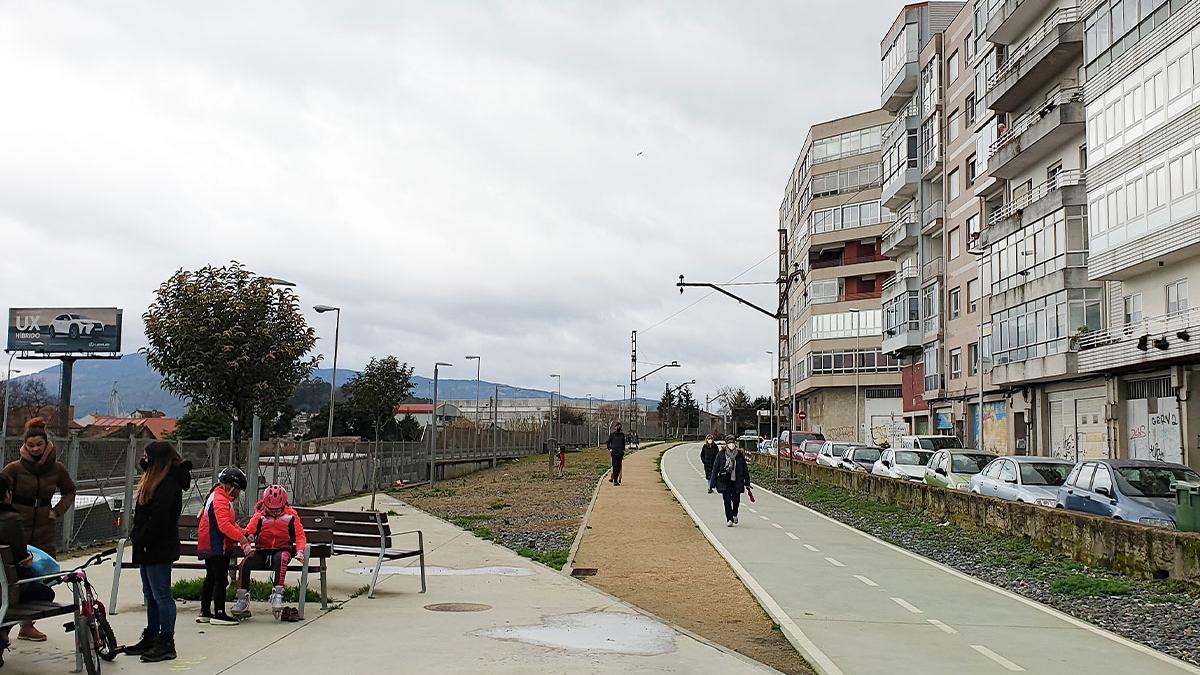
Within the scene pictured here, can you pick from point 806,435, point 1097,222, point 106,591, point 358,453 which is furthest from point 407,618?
point 806,435

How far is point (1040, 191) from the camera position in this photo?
42875mm

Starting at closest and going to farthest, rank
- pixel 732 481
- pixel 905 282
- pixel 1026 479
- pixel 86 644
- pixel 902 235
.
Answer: pixel 86 644 → pixel 732 481 → pixel 1026 479 → pixel 905 282 → pixel 902 235

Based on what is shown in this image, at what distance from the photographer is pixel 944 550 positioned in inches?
750

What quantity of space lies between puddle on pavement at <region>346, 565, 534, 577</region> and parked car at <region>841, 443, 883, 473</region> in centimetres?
2755

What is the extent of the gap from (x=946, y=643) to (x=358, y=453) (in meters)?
27.2

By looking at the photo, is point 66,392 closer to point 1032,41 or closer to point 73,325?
point 73,325

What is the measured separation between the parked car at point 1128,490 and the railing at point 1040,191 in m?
21.3

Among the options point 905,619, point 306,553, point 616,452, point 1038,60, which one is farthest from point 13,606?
point 1038,60

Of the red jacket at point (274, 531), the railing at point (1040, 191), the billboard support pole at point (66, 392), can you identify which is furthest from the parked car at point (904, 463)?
the billboard support pole at point (66, 392)

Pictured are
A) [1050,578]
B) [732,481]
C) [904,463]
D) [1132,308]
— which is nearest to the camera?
[1050,578]

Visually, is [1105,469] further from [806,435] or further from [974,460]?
[806,435]

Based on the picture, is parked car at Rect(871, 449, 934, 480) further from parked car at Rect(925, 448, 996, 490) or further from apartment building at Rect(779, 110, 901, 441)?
apartment building at Rect(779, 110, 901, 441)

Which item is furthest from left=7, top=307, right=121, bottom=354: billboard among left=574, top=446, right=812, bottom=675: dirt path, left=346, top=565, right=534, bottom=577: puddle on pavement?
left=346, top=565, right=534, bottom=577: puddle on pavement

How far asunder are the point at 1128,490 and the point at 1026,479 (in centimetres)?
464
